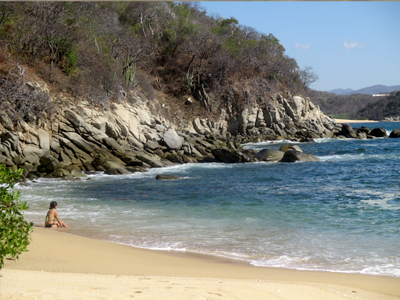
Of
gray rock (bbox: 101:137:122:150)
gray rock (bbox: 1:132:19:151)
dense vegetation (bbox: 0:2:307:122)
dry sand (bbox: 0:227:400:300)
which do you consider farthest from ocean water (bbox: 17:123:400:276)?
dense vegetation (bbox: 0:2:307:122)

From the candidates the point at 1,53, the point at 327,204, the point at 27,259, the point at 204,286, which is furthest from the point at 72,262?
the point at 1,53

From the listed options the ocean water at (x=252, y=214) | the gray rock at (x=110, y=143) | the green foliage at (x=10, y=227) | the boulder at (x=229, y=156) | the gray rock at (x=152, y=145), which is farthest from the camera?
the gray rock at (x=152, y=145)

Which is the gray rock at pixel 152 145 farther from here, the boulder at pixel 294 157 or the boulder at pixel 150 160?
the boulder at pixel 294 157

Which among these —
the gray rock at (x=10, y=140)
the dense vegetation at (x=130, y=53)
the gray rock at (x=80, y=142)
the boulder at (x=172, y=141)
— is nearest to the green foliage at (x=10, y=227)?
the gray rock at (x=10, y=140)

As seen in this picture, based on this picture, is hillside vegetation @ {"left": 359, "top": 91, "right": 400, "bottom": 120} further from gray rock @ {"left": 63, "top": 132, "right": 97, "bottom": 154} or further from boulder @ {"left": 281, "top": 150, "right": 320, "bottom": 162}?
gray rock @ {"left": 63, "top": 132, "right": 97, "bottom": 154}

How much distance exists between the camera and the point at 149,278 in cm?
522

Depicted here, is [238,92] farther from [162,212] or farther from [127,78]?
[162,212]

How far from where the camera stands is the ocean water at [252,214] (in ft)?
25.3

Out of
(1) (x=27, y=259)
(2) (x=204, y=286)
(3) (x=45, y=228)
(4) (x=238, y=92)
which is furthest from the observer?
(4) (x=238, y=92)

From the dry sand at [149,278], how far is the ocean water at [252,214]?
65 centimetres

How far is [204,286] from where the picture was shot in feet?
15.8

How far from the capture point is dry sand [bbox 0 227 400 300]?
13.8 ft

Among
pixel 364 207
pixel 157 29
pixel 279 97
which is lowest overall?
pixel 364 207

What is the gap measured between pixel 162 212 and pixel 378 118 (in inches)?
5153
